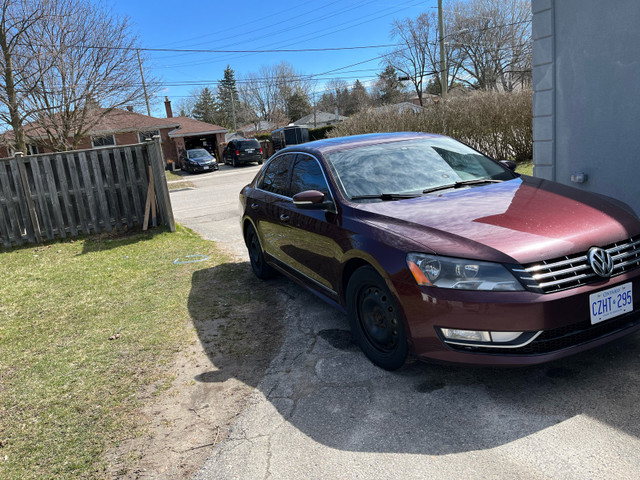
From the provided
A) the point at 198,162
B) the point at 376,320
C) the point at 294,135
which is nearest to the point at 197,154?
the point at 198,162

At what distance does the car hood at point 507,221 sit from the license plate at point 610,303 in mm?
283

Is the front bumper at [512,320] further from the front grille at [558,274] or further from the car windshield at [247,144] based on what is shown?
the car windshield at [247,144]

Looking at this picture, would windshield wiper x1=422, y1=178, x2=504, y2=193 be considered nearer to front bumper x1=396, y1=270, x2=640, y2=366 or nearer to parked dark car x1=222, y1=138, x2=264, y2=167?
front bumper x1=396, y1=270, x2=640, y2=366

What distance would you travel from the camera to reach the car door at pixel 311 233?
3932 mm

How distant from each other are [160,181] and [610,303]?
8.30m

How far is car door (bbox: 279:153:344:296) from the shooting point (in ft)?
12.9

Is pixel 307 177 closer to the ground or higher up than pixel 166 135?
closer to the ground

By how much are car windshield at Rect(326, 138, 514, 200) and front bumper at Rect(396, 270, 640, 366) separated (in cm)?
122

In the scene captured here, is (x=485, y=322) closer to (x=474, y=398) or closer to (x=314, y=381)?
(x=474, y=398)

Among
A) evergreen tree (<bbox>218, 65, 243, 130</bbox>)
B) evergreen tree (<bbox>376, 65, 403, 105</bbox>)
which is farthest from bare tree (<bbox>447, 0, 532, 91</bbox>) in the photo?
evergreen tree (<bbox>218, 65, 243, 130</bbox>)

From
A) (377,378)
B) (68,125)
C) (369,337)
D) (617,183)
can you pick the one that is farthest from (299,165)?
(68,125)

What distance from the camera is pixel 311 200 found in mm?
4020

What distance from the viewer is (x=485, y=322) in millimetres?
2826

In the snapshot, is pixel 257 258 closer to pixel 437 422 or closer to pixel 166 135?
pixel 437 422
